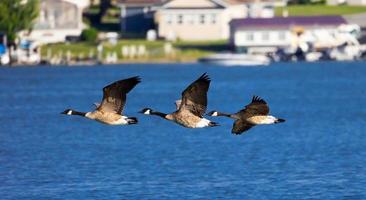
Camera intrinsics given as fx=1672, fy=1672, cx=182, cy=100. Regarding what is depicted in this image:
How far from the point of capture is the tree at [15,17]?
117 metres

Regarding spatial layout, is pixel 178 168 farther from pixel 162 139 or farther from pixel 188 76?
pixel 188 76

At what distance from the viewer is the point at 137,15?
414 ft

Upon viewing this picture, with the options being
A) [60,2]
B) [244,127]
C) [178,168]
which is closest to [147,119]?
[178,168]

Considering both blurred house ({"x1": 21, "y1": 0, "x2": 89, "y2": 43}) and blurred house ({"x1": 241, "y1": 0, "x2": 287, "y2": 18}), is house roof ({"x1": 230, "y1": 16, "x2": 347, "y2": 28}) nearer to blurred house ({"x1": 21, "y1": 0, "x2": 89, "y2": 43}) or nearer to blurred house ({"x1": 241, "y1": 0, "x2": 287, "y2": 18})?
blurred house ({"x1": 241, "y1": 0, "x2": 287, "y2": 18})

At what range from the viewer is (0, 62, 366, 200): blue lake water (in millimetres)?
43656

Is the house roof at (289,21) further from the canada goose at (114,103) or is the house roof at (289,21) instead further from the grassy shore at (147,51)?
the canada goose at (114,103)

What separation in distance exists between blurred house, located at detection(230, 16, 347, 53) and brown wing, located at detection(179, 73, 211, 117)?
8694 cm

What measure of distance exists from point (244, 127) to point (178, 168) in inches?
724

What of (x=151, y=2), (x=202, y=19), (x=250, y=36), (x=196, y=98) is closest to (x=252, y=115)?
(x=196, y=98)

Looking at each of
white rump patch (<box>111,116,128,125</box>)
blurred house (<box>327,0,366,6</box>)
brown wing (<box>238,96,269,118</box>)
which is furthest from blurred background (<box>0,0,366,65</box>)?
white rump patch (<box>111,116,128,125</box>)

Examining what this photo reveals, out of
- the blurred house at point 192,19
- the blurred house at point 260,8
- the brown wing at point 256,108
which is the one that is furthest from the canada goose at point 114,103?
the blurred house at point 260,8

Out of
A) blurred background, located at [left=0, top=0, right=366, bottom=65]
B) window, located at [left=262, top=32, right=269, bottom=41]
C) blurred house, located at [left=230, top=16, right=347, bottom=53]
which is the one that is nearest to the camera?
blurred background, located at [left=0, top=0, right=366, bottom=65]

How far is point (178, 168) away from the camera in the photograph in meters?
48.9

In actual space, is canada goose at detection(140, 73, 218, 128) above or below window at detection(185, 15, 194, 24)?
above
